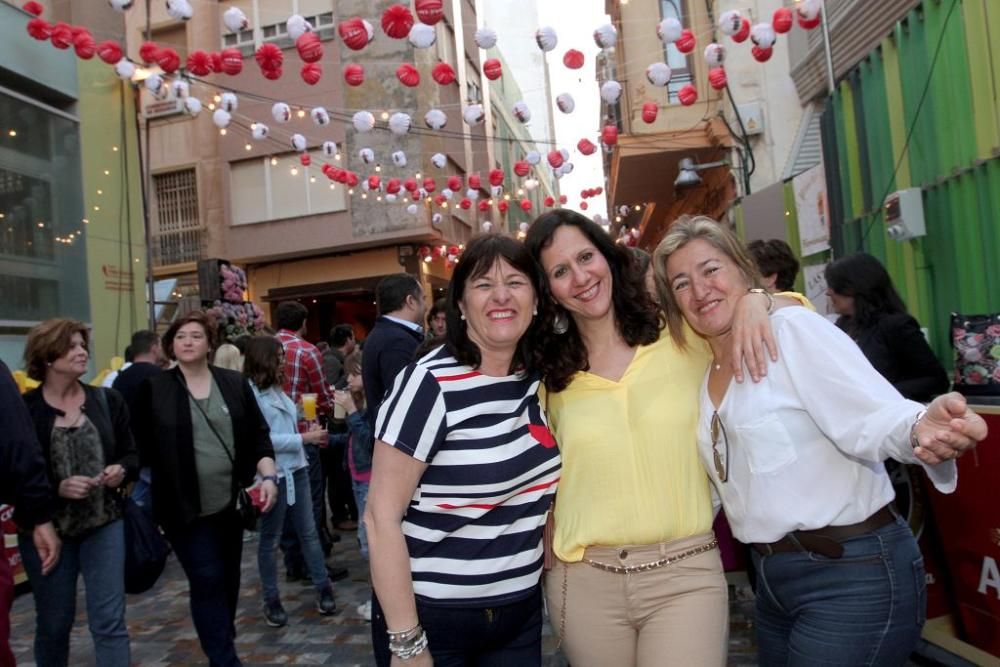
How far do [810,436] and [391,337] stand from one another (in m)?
3.07

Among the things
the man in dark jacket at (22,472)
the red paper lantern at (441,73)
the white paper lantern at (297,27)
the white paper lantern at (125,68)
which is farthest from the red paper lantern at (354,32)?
the man in dark jacket at (22,472)

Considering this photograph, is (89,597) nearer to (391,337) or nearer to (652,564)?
(391,337)

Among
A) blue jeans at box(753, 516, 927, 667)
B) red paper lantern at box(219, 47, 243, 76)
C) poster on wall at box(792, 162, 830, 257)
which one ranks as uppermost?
red paper lantern at box(219, 47, 243, 76)

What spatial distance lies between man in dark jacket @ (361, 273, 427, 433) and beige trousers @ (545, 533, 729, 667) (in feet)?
7.92

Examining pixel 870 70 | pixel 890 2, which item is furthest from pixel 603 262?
pixel 890 2

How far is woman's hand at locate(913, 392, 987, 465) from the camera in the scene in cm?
164

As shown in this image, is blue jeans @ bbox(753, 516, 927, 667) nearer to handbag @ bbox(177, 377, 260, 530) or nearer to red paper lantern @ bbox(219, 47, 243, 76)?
handbag @ bbox(177, 377, 260, 530)

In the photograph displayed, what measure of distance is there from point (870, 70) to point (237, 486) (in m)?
7.00

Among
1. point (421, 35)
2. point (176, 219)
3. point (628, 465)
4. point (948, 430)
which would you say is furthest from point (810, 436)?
point (176, 219)

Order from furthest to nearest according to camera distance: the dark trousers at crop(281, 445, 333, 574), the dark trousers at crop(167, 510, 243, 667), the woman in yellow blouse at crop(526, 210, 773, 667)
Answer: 1. the dark trousers at crop(281, 445, 333, 574)
2. the dark trousers at crop(167, 510, 243, 667)
3. the woman in yellow blouse at crop(526, 210, 773, 667)

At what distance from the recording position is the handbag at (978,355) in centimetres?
352

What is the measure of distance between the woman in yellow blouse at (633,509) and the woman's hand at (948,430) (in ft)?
1.50

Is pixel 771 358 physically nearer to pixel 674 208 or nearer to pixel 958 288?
pixel 958 288

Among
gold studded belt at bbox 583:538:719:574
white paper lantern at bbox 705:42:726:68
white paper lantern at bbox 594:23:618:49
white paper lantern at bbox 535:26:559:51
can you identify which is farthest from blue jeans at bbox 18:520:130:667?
white paper lantern at bbox 705:42:726:68
